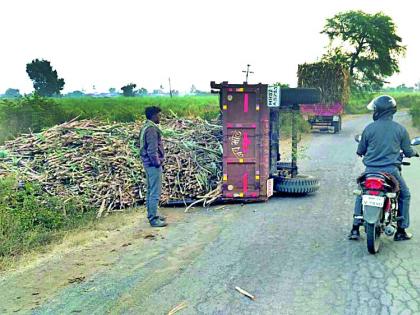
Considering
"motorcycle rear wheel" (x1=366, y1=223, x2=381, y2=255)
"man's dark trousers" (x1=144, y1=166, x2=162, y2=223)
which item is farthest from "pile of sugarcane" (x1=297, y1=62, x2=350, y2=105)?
"motorcycle rear wheel" (x1=366, y1=223, x2=381, y2=255)

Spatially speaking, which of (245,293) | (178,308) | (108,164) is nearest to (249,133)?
(108,164)

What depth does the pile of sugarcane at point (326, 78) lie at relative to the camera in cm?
2442

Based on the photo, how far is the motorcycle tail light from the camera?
543 cm

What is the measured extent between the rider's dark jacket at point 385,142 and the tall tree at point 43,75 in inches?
890

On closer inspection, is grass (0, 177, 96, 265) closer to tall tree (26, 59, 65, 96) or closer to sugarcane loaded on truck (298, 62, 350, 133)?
sugarcane loaded on truck (298, 62, 350, 133)

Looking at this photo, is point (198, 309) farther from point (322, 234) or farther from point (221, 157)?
point (221, 157)

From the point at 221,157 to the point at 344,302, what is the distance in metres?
5.09

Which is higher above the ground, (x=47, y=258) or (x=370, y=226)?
(x=370, y=226)

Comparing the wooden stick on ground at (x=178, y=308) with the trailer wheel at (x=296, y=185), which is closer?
the wooden stick on ground at (x=178, y=308)

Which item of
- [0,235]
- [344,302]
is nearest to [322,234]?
[344,302]

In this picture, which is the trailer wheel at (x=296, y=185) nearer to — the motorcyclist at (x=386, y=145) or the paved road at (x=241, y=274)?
the paved road at (x=241, y=274)

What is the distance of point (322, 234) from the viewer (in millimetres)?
6438

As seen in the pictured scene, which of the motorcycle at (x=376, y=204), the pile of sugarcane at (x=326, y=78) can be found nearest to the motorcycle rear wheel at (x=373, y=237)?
the motorcycle at (x=376, y=204)

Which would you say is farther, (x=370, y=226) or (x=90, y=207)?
(x=90, y=207)
